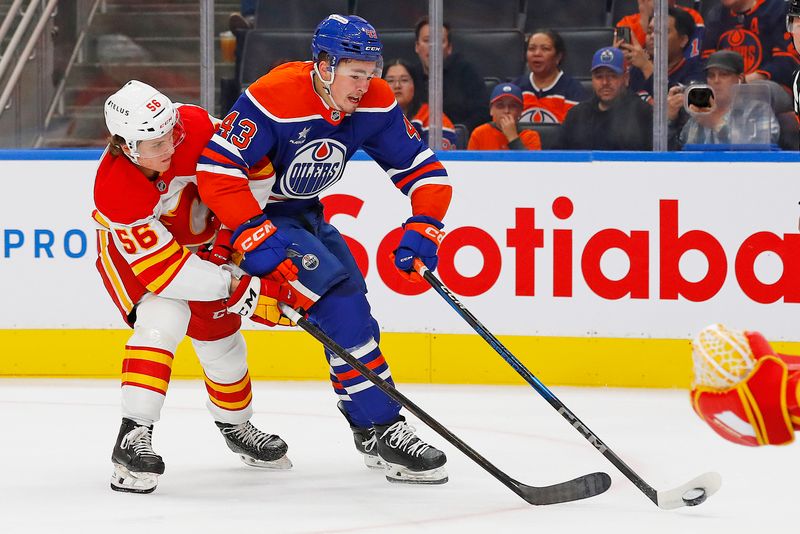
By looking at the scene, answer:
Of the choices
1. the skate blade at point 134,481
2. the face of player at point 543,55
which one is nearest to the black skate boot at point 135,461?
the skate blade at point 134,481

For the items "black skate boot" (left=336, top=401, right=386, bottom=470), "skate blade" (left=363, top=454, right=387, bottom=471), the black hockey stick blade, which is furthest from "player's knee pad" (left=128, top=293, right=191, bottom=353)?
the black hockey stick blade

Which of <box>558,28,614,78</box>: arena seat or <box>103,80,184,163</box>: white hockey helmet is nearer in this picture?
<box>103,80,184,163</box>: white hockey helmet

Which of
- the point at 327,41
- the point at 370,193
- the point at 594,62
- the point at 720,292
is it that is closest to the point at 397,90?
the point at 370,193

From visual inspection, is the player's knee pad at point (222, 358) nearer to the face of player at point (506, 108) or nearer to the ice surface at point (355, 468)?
the ice surface at point (355, 468)

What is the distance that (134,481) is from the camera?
11.1ft

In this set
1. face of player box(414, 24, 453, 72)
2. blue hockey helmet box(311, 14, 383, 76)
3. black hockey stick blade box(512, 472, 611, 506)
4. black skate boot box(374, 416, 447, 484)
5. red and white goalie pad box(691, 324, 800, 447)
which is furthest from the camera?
face of player box(414, 24, 453, 72)

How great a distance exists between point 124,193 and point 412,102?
213 centimetres

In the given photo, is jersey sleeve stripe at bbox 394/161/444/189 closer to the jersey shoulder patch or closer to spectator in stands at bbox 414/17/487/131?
the jersey shoulder patch

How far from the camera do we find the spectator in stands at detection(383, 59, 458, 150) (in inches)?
207

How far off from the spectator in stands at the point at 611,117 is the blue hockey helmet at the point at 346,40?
6.11ft

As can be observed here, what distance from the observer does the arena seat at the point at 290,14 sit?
5340 mm

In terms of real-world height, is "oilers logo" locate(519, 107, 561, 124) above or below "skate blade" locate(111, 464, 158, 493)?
above

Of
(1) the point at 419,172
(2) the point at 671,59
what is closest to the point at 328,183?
(1) the point at 419,172

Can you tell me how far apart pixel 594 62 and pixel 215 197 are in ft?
7.38
